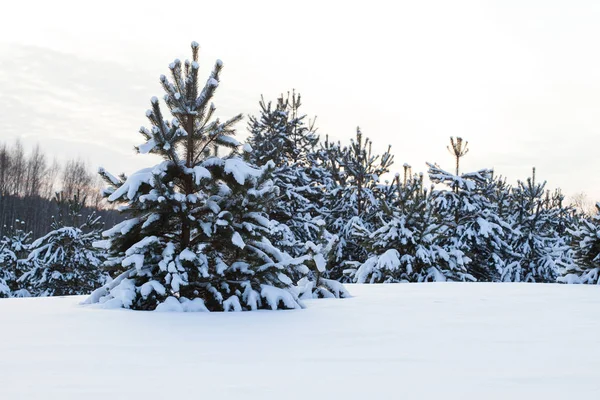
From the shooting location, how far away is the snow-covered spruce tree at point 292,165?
2066 centimetres

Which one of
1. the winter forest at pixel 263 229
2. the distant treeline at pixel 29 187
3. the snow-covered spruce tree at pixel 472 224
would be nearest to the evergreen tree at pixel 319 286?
the winter forest at pixel 263 229

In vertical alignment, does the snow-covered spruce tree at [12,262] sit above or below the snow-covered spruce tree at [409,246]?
below

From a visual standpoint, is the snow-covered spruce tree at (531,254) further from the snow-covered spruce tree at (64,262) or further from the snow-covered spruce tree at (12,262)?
the snow-covered spruce tree at (12,262)

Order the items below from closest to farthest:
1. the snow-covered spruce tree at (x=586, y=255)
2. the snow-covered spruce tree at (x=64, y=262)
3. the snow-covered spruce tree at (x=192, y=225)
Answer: the snow-covered spruce tree at (x=192, y=225), the snow-covered spruce tree at (x=586, y=255), the snow-covered spruce tree at (x=64, y=262)

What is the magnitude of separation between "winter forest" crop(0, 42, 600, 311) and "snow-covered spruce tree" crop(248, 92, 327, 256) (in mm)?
73

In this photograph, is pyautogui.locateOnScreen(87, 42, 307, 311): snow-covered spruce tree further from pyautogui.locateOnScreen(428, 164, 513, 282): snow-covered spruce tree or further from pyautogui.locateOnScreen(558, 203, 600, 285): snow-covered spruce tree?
pyautogui.locateOnScreen(428, 164, 513, 282): snow-covered spruce tree

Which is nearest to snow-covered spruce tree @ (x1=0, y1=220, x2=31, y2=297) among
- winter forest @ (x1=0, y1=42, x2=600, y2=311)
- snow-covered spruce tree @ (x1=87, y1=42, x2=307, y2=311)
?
winter forest @ (x1=0, y1=42, x2=600, y2=311)

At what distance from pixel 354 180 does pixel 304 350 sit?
19075 mm

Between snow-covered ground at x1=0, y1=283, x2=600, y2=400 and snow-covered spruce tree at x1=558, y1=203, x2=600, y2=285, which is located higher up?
snow-covered spruce tree at x1=558, y1=203, x2=600, y2=285

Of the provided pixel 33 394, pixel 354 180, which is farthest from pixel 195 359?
pixel 354 180

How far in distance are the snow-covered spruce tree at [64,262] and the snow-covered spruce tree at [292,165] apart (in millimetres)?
6713

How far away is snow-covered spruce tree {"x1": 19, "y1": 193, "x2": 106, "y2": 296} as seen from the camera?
17.9 metres

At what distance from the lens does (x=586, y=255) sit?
12047 mm

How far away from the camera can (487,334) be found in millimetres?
4469
